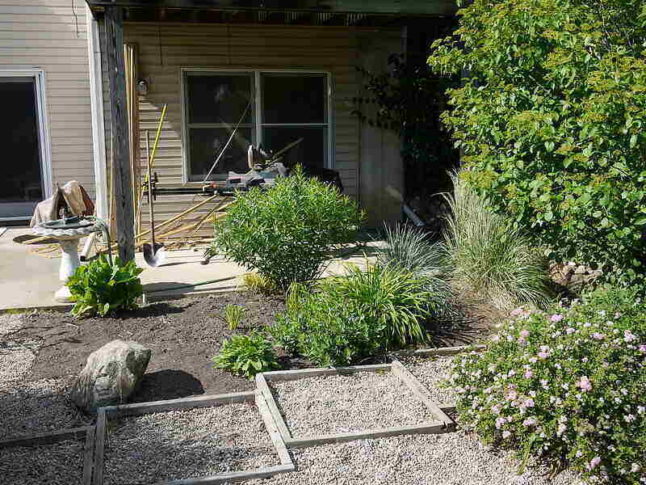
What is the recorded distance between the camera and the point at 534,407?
3.55m

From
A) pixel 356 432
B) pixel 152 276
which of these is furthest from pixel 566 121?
pixel 152 276

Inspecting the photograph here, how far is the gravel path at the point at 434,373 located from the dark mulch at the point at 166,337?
1134mm

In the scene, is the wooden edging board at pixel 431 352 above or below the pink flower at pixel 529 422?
below

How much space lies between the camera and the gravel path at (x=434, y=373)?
4.46 m

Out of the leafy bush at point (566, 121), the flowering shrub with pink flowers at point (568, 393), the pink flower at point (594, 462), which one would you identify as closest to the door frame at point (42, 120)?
the leafy bush at point (566, 121)

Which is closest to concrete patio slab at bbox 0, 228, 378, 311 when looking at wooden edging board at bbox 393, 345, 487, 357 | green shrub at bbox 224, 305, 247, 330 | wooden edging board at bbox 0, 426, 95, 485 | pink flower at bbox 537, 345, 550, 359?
green shrub at bbox 224, 305, 247, 330

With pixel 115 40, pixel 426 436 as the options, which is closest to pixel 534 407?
pixel 426 436

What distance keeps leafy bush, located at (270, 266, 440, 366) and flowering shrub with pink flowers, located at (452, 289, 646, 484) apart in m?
0.97

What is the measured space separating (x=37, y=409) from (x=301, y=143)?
609 centimetres

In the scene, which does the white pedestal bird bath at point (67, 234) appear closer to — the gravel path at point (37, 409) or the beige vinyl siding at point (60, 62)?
the gravel path at point (37, 409)

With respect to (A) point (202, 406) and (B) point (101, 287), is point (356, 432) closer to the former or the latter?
(A) point (202, 406)

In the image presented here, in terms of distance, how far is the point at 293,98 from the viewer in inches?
380

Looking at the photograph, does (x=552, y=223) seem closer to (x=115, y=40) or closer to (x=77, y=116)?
(x=115, y=40)

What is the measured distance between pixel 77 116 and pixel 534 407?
8219 millimetres
